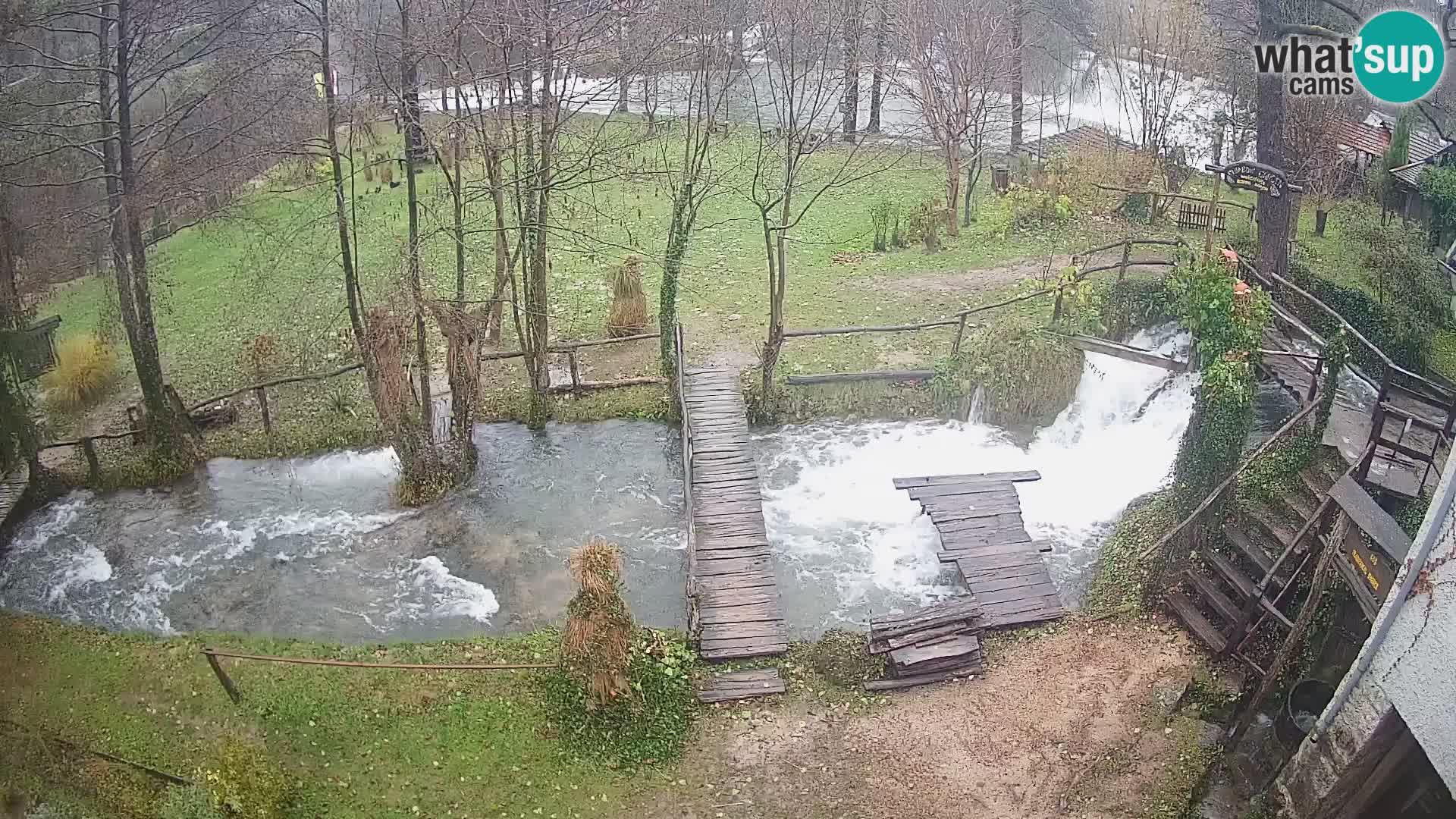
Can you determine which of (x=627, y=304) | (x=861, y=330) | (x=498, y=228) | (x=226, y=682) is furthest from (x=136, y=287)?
(x=861, y=330)

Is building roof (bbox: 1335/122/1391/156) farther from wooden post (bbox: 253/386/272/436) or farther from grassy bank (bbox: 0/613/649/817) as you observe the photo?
wooden post (bbox: 253/386/272/436)

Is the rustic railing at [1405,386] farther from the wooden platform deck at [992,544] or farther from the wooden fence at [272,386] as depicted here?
the wooden fence at [272,386]

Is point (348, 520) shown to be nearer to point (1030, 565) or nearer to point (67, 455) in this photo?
point (67, 455)

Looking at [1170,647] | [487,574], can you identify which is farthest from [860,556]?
[487,574]

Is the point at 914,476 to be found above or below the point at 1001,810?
above

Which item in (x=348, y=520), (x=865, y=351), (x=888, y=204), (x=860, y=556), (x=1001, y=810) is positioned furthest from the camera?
(x=888, y=204)

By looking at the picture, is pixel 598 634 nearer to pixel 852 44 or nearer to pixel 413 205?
pixel 413 205

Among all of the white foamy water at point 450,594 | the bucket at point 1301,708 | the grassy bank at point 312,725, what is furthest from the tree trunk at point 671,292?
the bucket at point 1301,708
